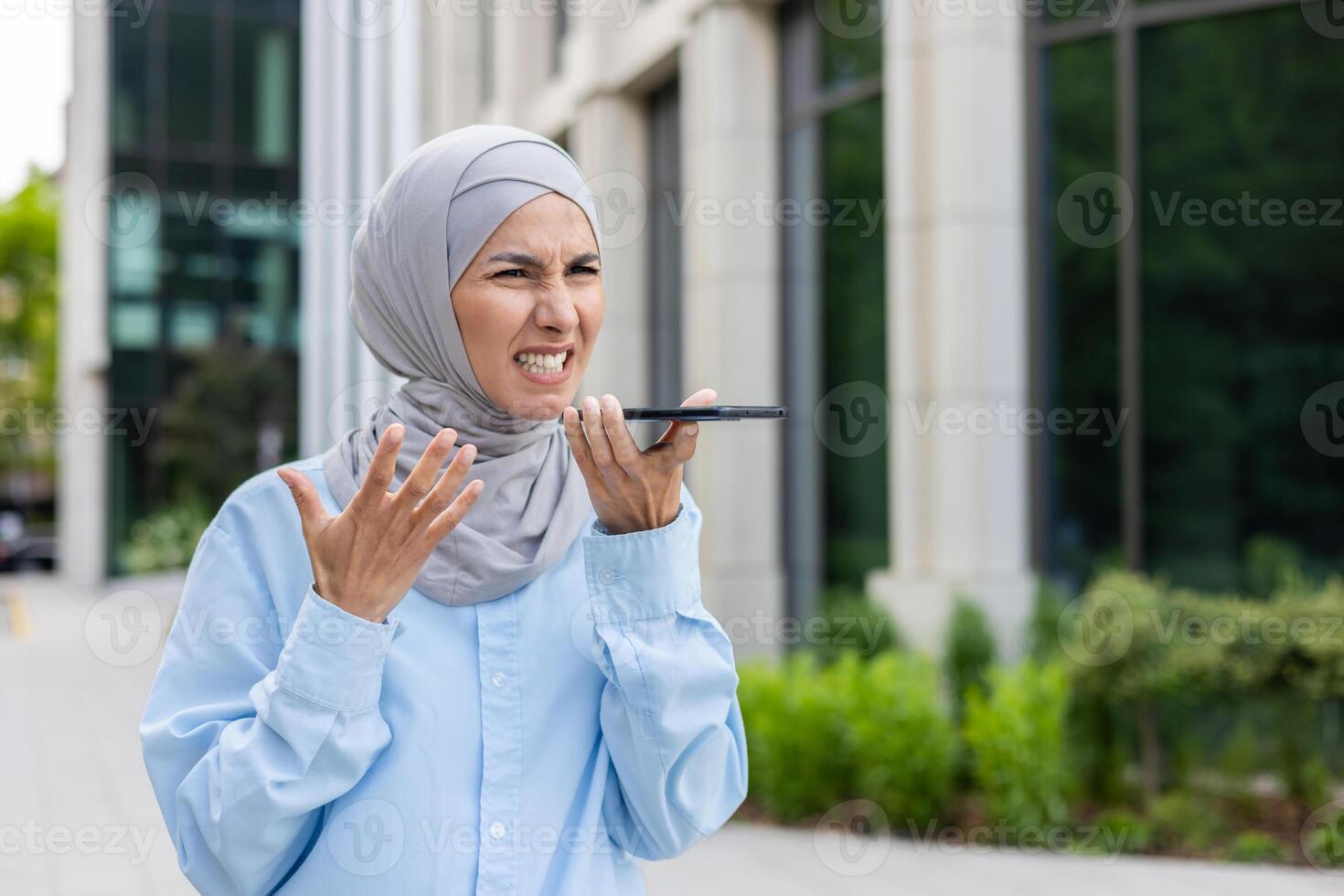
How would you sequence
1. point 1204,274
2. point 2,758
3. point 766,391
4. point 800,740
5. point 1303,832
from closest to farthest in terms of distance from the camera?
1. point 1303,832
2. point 800,740
3. point 1204,274
4. point 2,758
5. point 766,391

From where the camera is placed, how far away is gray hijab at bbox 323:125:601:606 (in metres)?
1.82

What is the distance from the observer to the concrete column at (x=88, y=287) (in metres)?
25.8

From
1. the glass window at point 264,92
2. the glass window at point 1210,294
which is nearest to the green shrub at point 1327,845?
the glass window at point 1210,294

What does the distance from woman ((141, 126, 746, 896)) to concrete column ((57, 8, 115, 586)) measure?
2585 centimetres

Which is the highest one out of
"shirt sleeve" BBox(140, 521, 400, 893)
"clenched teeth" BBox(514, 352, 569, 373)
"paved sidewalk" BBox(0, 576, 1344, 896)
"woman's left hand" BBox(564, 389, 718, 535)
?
"clenched teeth" BBox(514, 352, 569, 373)

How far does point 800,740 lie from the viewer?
6.96 metres

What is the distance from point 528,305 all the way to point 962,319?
251 inches

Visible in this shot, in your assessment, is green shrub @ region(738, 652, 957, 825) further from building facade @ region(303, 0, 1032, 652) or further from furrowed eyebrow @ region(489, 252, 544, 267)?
furrowed eyebrow @ region(489, 252, 544, 267)

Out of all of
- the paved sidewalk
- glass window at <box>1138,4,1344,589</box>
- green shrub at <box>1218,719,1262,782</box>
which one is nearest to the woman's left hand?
the paved sidewalk

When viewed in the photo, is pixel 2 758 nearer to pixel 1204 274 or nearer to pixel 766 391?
pixel 766 391

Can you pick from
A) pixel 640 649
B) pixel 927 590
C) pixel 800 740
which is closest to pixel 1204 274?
pixel 927 590

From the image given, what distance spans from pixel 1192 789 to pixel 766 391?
4552 millimetres

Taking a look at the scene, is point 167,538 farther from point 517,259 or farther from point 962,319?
point 517,259

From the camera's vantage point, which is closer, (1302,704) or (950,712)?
→ (1302,704)
